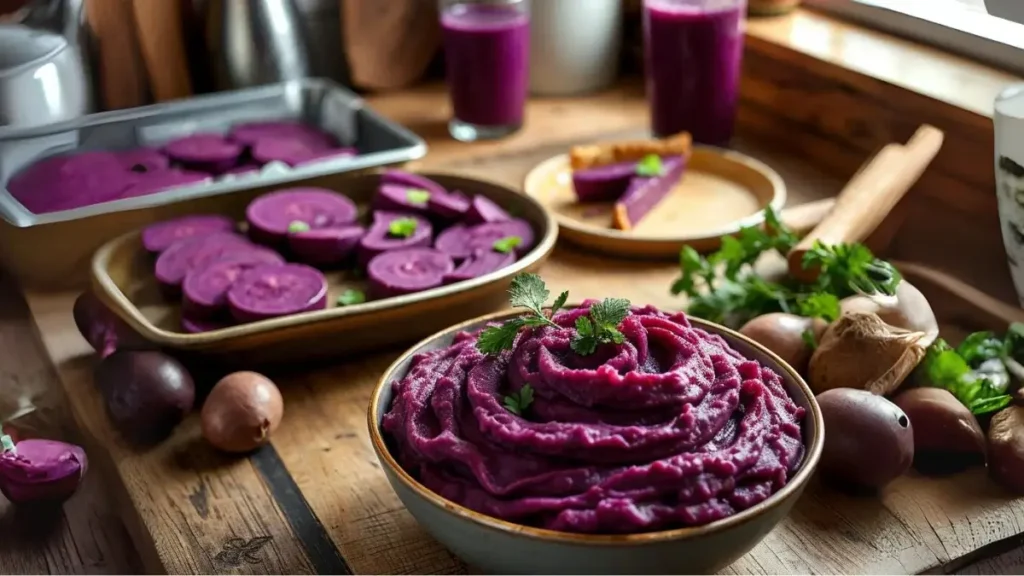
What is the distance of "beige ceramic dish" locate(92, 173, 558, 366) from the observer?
1.08m

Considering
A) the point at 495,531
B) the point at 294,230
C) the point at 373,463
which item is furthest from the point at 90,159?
the point at 495,531

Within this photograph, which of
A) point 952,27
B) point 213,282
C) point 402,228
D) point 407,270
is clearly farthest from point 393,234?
point 952,27

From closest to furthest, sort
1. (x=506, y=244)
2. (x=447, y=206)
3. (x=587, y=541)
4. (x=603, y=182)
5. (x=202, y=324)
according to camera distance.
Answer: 1. (x=587, y=541)
2. (x=202, y=324)
3. (x=506, y=244)
4. (x=447, y=206)
5. (x=603, y=182)

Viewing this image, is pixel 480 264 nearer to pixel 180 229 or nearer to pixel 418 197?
pixel 418 197

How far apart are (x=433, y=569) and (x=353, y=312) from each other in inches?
13.1

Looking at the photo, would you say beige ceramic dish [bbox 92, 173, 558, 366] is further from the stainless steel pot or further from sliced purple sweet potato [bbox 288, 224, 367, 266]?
the stainless steel pot

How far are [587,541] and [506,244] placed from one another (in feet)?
2.11

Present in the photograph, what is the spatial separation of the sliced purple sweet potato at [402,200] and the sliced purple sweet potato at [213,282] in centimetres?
19

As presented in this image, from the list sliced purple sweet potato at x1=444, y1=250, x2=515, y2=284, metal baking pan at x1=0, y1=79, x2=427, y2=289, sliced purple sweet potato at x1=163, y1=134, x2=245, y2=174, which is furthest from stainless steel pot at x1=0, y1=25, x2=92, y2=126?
sliced purple sweet potato at x1=444, y1=250, x2=515, y2=284

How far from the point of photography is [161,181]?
4.89ft

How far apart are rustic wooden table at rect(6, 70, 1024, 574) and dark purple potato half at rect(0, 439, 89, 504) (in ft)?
0.07

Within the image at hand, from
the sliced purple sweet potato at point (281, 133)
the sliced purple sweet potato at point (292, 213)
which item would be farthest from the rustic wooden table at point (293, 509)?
the sliced purple sweet potato at point (281, 133)

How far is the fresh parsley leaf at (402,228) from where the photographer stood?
54.0 inches

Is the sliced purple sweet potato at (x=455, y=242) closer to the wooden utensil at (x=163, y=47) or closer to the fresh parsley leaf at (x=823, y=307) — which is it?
the fresh parsley leaf at (x=823, y=307)
